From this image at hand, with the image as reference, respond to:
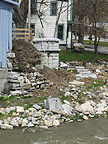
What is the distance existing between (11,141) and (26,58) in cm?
644

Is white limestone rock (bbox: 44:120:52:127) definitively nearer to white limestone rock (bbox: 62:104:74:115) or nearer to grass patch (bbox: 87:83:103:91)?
white limestone rock (bbox: 62:104:74:115)

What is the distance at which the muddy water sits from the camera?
9.45 meters

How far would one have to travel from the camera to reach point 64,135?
32.8 feet

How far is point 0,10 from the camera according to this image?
13.2 metres

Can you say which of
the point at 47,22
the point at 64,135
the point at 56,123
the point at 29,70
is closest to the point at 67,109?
the point at 56,123

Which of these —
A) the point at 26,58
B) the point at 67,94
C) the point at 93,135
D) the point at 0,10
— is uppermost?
the point at 0,10

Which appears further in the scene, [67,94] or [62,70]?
[62,70]

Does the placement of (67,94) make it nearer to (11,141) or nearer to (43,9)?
(11,141)

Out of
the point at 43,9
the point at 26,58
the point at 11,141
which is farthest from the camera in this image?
Result: the point at 43,9

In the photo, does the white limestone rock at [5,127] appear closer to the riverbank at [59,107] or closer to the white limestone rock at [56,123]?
the riverbank at [59,107]

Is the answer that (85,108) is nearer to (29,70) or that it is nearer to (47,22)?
(29,70)

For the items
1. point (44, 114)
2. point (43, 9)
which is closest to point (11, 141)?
point (44, 114)

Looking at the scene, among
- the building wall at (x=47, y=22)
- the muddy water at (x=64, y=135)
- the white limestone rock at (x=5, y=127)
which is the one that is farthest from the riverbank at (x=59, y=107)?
the building wall at (x=47, y=22)

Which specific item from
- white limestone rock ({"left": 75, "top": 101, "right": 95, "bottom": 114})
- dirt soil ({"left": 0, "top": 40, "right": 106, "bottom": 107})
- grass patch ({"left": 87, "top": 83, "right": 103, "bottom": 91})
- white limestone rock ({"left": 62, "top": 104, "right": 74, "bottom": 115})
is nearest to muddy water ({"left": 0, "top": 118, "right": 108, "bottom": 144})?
white limestone rock ({"left": 62, "top": 104, "right": 74, "bottom": 115})
